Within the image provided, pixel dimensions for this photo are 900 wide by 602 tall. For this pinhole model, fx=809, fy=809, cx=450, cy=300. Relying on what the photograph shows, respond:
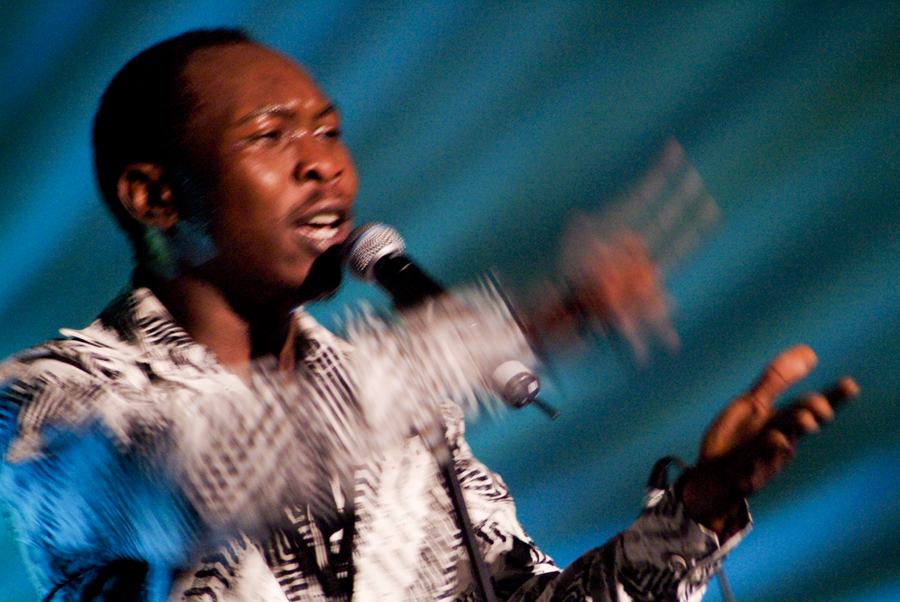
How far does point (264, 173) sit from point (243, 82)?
0.17m

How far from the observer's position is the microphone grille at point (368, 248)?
3.36 feet

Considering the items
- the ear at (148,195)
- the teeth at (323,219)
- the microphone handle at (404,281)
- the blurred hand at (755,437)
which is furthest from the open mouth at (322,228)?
the blurred hand at (755,437)

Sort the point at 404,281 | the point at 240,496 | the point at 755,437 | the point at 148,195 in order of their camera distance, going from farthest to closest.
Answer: the point at 148,195, the point at 404,281, the point at 755,437, the point at 240,496

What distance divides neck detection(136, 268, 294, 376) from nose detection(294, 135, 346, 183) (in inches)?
7.6

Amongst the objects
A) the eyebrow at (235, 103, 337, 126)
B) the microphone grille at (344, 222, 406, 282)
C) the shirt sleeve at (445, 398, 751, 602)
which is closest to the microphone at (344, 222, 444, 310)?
the microphone grille at (344, 222, 406, 282)

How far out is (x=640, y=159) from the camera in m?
1.13

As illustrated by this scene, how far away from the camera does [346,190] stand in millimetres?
1164

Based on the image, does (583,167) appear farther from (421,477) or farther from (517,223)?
(421,477)

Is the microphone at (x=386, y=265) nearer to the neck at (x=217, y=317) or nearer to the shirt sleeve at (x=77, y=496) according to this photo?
the neck at (x=217, y=317)

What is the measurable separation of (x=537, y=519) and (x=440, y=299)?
97 centimetres

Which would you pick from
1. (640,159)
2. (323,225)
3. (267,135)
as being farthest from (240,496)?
(640,159)

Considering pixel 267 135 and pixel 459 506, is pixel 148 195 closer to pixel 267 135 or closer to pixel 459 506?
pixel 267 135

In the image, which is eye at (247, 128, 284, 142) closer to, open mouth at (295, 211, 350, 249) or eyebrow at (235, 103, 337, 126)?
eyebrow at (235, 103, 337, 126)

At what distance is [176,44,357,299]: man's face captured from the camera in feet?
3.59
